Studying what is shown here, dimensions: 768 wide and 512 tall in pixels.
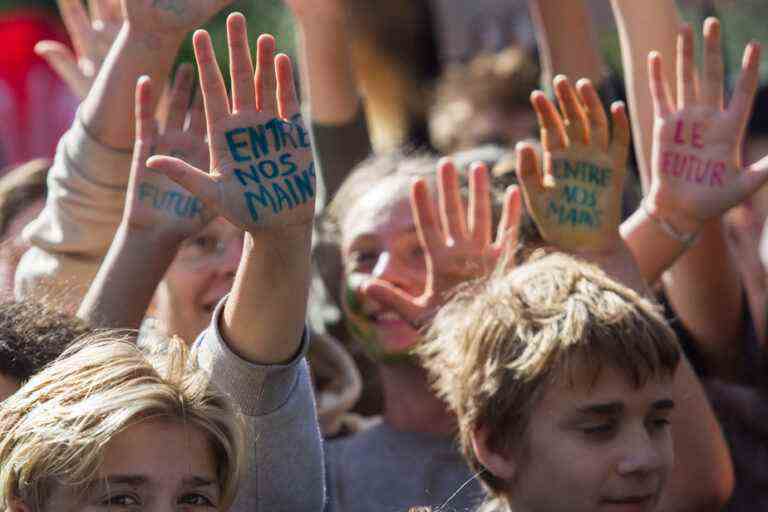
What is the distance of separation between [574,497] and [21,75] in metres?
7.82

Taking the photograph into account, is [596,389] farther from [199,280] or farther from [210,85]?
[199,280]

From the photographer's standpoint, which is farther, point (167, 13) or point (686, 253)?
point (686, 253)

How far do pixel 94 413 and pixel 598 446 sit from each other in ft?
2.74

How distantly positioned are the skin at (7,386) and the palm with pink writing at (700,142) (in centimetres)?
135

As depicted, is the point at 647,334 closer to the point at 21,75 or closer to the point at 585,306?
the point at 585,306

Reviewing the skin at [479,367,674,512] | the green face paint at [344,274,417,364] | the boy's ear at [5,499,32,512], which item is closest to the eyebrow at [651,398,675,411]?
the skin at [479,367,674,512]

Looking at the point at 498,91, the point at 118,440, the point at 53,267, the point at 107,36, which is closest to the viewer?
the point at 118,440

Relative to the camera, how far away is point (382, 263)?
2.98 metres

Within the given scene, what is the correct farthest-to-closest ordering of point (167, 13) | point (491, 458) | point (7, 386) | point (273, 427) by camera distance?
point (167, 13)
point (491, 458)
point (7, 386)
point (273, 427)

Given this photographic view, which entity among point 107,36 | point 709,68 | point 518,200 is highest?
point 107,36

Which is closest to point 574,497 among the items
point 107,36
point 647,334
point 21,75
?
point 647,334

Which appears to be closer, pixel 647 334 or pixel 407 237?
pixel 647 334

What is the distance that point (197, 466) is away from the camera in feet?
6.23

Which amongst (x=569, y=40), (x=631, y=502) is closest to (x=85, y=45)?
(x=569, y=40)
